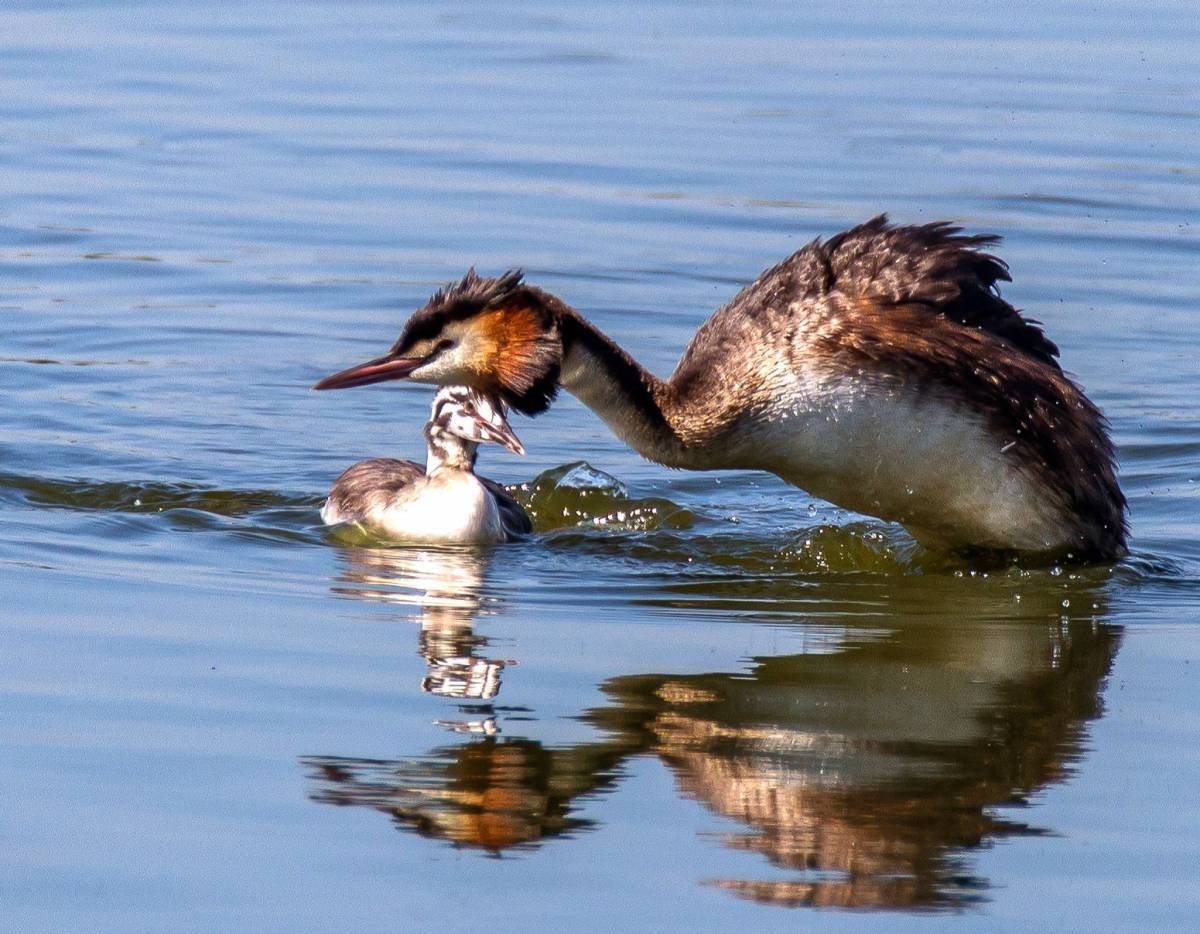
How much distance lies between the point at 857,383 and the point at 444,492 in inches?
77.8

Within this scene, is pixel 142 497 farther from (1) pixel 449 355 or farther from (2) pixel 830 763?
(2) pixel 830 763

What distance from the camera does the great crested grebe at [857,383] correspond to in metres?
7.69

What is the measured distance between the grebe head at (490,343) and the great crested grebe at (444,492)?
401 millimetres

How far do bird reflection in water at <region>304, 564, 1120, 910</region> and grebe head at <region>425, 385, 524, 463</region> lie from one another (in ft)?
7.97

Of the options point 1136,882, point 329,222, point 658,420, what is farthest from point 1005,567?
point 329,222

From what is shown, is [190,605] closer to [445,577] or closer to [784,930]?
[445,577]

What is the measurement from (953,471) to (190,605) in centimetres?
268

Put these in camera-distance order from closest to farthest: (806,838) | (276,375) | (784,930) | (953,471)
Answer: (784,930) < (806,838) < (953,471) < (276,375)

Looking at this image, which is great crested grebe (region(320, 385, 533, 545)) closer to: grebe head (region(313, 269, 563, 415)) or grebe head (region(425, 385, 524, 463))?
grebe head (region(425, 385, 524, 463))

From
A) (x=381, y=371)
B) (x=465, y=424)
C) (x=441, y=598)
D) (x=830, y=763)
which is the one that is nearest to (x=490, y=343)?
(x=381, y=371)

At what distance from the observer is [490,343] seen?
306 inches

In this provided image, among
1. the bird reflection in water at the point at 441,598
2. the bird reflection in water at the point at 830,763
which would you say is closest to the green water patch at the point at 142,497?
the bird reflection in water at the point at 441,598

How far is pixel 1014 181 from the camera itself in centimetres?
1527

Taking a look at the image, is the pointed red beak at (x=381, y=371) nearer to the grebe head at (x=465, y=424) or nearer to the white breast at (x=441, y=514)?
the white breast at (x=441, y=514)
